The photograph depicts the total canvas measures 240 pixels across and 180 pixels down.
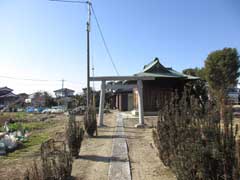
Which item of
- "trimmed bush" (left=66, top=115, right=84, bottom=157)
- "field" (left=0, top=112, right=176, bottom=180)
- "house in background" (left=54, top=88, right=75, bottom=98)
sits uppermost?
"house in background" (left=54, top=88, right=75, bottom=98)


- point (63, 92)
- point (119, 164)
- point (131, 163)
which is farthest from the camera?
point (63, 92)

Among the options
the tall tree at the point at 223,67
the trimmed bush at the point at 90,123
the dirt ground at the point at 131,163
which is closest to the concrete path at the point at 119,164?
the dirt ground at the point at 131,163

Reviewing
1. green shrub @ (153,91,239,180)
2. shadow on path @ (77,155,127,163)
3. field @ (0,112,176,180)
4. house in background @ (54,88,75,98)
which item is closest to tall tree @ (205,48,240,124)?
field @ (0,112,176,180)

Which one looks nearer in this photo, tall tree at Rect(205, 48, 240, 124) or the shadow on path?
the shadow on path

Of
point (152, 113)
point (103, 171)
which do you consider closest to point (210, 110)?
point (103, 171)

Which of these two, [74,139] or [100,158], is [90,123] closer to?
[74,139]

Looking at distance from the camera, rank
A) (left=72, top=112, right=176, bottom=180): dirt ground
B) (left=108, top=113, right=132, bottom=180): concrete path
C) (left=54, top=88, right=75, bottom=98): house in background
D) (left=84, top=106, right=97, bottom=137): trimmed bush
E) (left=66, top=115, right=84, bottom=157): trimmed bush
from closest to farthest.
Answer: (left=108, top=113, right=132, bottom=180): concrete path < (left=72, top=112, right=176, bottom=180): dirt ground < (left=66, top=115, right=84, bottom=157): trimmed bush < (left=84, top=106, right=97, bottom=137): trimmed bush < (left=54, top=88, right=75, bottom=98): house in background

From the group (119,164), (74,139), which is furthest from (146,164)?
(74,139)

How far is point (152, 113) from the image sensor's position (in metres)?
22.7

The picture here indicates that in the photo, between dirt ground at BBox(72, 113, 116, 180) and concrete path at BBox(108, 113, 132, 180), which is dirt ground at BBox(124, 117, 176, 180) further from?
dirt ground at BBox(72, 113, 116, 180)

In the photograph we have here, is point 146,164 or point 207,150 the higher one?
point 207,150

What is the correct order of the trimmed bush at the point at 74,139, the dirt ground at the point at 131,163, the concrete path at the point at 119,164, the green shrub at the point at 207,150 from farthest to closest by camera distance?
the trimmed bush at the point at 74,139 → the dirt ground at the point at 131,163 → the concrete path at the point at 119,164 → the green shrub at the point at 207,150

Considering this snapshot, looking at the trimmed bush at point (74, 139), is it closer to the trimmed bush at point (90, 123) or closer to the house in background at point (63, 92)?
the trimmed bush at point (90, 123)

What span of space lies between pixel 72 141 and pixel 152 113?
637 inches
